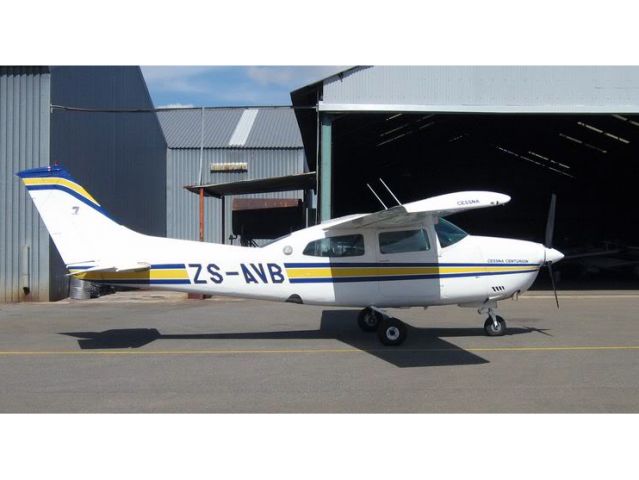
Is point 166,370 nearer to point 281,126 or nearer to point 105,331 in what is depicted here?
point 105,331

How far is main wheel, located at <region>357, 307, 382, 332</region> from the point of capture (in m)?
11.6

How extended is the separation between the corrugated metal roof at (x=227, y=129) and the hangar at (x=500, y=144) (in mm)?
2589

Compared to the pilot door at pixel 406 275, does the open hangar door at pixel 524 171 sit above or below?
above

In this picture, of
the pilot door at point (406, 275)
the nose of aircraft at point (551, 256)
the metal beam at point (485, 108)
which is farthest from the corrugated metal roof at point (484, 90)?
the pilot door at point (406, 275)

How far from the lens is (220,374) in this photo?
827 centimetres

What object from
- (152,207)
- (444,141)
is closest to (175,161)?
(152,207)

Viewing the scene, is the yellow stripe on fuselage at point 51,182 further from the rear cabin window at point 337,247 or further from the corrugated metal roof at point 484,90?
the corrugated metal roof at point 484,90

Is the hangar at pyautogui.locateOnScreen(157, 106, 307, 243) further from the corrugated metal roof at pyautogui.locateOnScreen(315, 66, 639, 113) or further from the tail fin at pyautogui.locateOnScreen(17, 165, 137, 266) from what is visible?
the tail fin at pyautogui.locateOnScreen(17, 165, 137, 266)

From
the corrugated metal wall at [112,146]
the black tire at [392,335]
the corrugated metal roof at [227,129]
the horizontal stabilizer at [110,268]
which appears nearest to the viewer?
the horizontal stabilizer at [110,268]

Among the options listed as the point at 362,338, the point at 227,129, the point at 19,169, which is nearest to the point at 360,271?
the point at 362,338

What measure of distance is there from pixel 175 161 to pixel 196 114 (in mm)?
6675

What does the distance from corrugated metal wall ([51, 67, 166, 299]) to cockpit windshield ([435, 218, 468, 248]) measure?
11.9m

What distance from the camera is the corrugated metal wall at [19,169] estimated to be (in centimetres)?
1773

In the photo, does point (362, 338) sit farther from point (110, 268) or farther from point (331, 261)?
point (110, 268)
